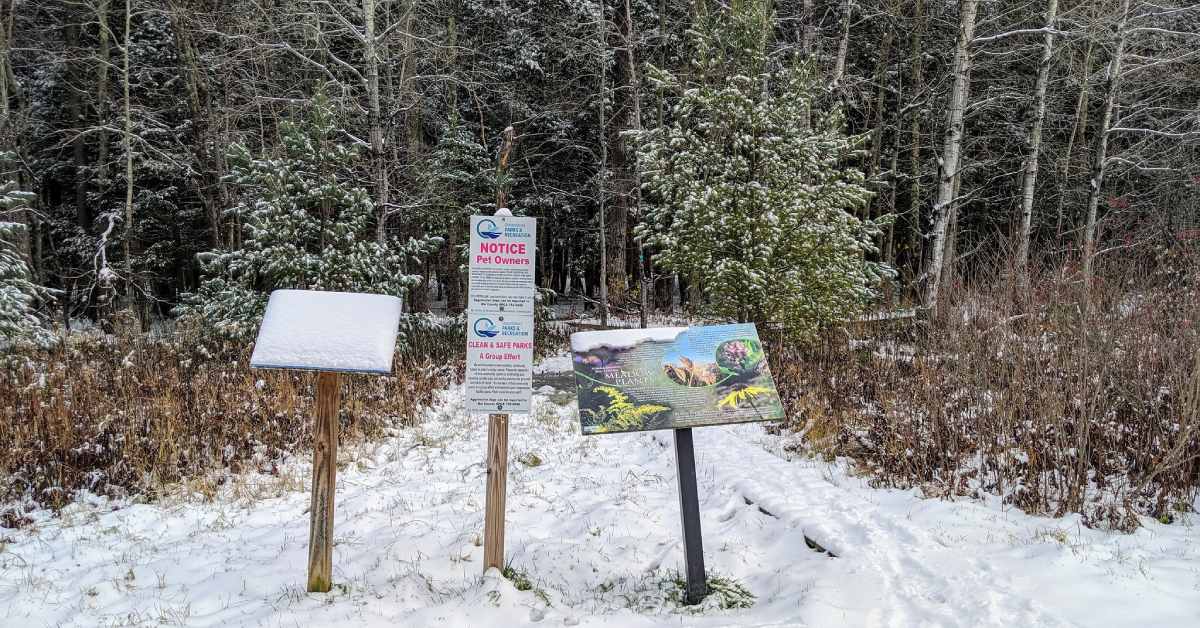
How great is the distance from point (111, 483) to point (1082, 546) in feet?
24.0

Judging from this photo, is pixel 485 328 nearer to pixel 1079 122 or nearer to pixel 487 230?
pixel 487 230

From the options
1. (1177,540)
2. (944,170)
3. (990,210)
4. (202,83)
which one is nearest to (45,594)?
(1177,540)

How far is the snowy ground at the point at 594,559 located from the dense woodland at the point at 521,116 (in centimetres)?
322

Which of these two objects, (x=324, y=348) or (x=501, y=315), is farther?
(x=501, y=315)

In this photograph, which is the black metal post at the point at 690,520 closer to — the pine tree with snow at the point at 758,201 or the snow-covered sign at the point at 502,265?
the snow-covered sign at the point at 502,265

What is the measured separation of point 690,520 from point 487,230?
1.94 meters

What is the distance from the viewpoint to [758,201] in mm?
9203

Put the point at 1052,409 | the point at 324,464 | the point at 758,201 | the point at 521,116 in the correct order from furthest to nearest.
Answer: the point at 521,116 < the point at 758,201 < the point at 1052,409 < the point at 324,464

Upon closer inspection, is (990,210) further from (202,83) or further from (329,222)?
(202,83)

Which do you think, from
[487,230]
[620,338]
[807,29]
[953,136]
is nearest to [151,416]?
[487,230]

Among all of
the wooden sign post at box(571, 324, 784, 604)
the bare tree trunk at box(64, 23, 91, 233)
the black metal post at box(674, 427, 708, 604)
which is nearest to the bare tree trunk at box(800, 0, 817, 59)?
the wooden sign post at box(571, 324, 784, 604)

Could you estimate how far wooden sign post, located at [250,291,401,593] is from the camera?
3.39 metres

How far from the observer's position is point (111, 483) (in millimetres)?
5902

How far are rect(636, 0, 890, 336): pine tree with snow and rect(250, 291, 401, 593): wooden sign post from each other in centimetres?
629
